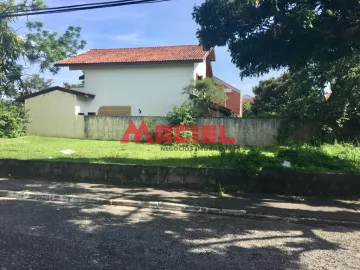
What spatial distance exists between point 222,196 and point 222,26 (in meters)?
4.03

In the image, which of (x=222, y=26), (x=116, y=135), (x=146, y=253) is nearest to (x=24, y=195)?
(x=146, y=253)

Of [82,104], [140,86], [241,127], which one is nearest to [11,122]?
[82,104]

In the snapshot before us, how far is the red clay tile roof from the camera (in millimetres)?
19109

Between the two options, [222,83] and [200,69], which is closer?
[200,69]

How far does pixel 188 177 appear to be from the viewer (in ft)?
24.6

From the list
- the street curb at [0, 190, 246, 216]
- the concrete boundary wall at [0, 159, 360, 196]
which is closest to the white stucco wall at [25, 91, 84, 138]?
the concrete boundary wall at [0, 159, 360, 196]

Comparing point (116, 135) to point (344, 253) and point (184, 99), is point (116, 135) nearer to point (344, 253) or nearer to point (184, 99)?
point (184, 99)

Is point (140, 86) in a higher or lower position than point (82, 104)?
higher

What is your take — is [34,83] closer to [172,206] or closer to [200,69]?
[200,69]

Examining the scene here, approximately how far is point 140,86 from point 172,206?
47.5ft

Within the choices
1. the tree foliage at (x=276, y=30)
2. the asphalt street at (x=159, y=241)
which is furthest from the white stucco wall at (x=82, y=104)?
the asphalt street at (x=159, y=241)

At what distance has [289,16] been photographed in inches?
261

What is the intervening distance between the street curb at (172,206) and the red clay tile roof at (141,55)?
535 inches

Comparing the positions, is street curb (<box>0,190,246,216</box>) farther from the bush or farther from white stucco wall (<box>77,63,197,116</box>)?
white stucco wall (<box>77,63,197,116</box>)
